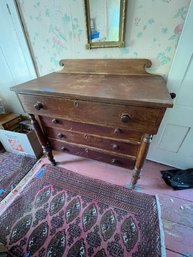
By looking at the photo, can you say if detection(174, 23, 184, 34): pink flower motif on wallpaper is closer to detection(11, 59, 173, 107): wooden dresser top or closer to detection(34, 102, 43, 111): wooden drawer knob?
detection(11, 59, 173, 107): wooden dresser top

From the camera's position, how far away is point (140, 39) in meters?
0.98

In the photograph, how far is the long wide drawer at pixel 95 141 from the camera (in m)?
1.01

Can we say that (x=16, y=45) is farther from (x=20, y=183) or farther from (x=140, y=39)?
(x=20, y=183)

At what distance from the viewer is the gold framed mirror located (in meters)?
0.91

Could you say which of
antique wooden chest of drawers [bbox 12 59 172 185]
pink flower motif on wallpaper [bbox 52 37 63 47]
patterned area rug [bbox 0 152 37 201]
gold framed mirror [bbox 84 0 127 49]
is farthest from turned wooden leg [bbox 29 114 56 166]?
gold framed mirror [bbox 84 0 127 49]

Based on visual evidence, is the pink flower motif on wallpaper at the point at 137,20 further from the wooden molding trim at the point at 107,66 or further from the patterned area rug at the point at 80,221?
the patterned area rug at the point at 80,221

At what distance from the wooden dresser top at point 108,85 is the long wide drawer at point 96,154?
52 cm

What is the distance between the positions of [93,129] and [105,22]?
802mm

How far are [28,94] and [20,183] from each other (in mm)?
975

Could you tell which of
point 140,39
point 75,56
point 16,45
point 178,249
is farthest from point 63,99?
point 178,249

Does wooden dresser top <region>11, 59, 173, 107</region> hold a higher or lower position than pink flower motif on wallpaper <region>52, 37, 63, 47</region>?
lower

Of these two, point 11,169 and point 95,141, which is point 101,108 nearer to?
point 95,141

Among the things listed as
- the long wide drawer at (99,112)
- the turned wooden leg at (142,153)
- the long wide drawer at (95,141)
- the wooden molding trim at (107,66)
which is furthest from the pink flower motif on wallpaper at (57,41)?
the turned wooden leg at (142,153)

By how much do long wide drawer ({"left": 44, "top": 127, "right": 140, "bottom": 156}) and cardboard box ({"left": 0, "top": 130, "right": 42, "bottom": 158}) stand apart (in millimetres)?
351
